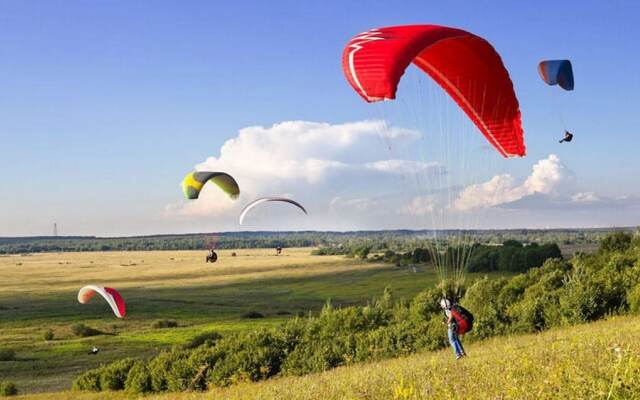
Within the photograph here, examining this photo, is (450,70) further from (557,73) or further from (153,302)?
(153,302)

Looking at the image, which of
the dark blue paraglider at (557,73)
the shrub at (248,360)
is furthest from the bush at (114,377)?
the dark blue paraglider at (557,73)

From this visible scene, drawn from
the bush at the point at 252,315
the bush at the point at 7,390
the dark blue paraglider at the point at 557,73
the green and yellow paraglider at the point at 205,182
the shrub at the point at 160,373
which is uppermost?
the dark blue paraglider at the point at 557,73

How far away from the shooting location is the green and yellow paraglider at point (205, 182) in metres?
31.9

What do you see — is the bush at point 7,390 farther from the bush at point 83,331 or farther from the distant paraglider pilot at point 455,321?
the bush at point 83,331

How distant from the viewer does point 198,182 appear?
105 feet

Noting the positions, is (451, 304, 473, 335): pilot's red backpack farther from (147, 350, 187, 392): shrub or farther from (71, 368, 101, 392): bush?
(71, 368, 101, 392): bush

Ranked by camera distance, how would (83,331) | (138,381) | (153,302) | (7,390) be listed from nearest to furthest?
1. (138,381)
2. (7,390)
3. (83,331)
4. (153,302)

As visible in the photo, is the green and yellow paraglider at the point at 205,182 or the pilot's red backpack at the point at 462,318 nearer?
the pilot's red backpack at the point at 462,318

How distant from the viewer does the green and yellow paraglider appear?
31922 millimetres

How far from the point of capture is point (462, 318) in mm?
14422

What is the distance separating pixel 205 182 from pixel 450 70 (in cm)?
1766

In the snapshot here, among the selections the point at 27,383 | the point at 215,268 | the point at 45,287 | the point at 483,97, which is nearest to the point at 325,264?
the point at 215,268

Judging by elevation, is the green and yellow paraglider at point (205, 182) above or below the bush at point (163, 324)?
above

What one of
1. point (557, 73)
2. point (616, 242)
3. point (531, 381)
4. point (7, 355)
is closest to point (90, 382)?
point (7, 355)
